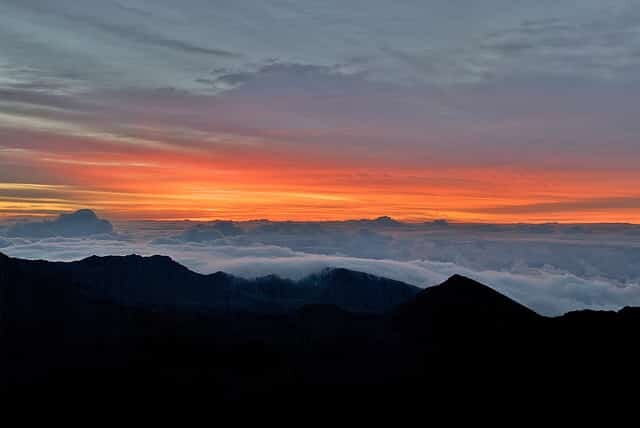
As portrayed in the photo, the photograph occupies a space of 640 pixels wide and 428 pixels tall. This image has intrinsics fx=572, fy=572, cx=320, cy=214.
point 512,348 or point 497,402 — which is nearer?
point 497,402

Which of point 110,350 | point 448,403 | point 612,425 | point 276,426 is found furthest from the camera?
point 110,350

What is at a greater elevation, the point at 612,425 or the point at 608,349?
the point at 608,349

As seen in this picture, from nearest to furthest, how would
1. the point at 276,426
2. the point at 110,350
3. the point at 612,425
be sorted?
the point at 612,425 → the point at 276,426 → the point at 110,350

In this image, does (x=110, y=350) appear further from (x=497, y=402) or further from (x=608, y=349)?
(x=608, y=349)

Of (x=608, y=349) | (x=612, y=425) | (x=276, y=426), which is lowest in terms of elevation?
(x=276, y=426)

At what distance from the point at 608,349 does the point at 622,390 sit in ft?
78.0

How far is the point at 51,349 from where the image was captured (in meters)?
184

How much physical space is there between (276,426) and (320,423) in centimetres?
1185

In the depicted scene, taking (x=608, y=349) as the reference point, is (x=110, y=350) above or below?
below

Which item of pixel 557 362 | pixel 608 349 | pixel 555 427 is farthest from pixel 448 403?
pixel 608 349

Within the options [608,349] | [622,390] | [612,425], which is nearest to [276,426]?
[612,425]

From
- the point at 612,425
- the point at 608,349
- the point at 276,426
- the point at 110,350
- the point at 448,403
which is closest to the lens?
the point at 612,425

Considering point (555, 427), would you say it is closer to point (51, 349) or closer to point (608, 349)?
point (608, 349)

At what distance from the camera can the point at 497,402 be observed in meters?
159
